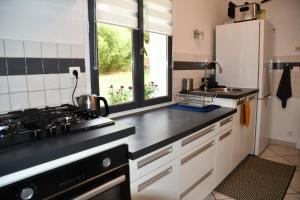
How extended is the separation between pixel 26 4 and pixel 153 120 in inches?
46.2

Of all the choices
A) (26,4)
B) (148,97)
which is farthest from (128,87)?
(26,4)

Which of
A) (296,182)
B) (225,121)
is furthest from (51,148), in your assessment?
(296,182)

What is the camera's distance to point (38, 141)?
37.7 inches

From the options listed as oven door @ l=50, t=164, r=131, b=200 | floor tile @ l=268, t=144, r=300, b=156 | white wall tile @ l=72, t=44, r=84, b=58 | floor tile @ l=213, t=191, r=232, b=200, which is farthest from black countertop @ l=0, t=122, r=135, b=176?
floor tile @ l=268, t=144, r=300, b=156

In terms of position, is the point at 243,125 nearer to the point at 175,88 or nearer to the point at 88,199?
the point at 175,88

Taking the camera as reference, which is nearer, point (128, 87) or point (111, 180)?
point (111, 180)

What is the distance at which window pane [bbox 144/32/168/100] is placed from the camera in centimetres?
227

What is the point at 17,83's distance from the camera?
4.42ft

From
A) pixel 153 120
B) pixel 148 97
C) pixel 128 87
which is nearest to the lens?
pixel 153 120

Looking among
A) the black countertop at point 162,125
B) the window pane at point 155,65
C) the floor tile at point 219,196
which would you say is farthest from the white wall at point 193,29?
the floor tile at point 219,196

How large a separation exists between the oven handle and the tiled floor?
134 centimetres

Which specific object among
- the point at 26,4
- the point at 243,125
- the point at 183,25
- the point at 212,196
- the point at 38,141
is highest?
the point at 183,25

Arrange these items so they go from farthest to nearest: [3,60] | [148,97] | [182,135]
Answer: [148,97], [182,135], [3,60]

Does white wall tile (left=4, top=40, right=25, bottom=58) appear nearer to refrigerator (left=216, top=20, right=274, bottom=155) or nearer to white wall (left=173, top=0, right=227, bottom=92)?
white wall (left=173, top=0, right=227, bottom=92)
